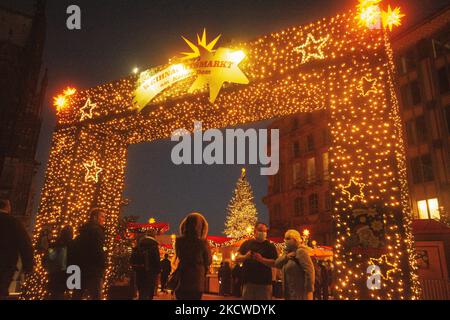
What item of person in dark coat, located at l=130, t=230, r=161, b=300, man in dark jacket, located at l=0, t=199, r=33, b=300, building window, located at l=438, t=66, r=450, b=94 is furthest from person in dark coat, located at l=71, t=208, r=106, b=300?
building window, located at l=438, t=66, r=450, b=94

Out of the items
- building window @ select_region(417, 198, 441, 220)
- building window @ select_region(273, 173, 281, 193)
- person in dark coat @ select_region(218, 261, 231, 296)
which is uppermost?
building window @ select_region(273, 173, 281, 193)

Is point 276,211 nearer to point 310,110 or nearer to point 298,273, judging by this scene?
point 310,110

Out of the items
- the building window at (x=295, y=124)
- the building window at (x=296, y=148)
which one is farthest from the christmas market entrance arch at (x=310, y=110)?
the building window at (x=295, y=124)

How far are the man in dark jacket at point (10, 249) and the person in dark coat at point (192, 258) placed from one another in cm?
192

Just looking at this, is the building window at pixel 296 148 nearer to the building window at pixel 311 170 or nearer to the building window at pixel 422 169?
the building window at pixel 311 170

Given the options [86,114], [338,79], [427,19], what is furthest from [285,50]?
[427,19]

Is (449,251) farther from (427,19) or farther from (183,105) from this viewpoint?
(427,19)

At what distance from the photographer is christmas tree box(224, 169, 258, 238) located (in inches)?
1610

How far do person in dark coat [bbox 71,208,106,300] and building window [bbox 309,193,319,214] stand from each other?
95.6ft

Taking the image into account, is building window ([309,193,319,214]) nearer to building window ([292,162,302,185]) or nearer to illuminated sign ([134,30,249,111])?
building window ([292,162,302,185])

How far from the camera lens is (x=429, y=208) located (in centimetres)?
2372

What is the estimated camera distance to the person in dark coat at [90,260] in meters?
5.36

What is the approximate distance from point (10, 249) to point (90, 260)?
139 centimetres

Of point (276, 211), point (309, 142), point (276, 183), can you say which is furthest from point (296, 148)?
point (276, 211)
